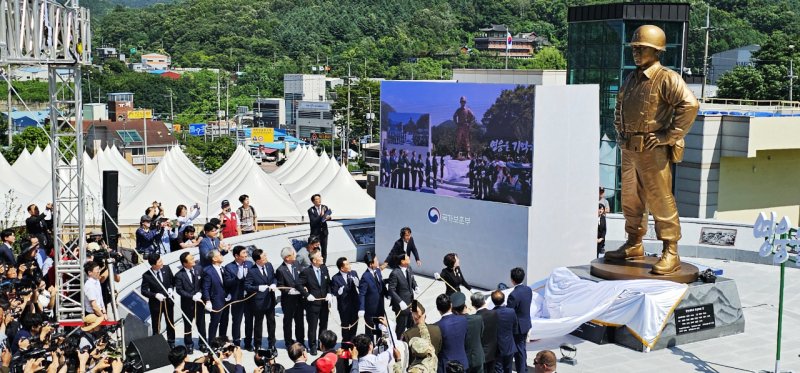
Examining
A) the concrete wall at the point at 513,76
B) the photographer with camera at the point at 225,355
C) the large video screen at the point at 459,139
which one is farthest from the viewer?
the concrete wall at the point at 513,76

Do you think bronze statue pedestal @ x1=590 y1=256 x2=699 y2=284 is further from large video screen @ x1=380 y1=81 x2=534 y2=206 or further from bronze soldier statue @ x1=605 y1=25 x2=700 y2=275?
large video screen @ x1=380 y1=81 x2=534 y2=206

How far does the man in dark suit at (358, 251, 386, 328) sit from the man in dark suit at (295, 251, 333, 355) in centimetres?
43

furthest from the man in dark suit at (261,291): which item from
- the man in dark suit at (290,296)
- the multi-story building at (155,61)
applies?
the multi-story building at (155,61)

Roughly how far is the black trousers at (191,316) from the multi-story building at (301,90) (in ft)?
314

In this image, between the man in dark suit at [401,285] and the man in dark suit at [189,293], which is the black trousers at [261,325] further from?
the man in dark suit at [401,285]

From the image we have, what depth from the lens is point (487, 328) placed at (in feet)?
35.1

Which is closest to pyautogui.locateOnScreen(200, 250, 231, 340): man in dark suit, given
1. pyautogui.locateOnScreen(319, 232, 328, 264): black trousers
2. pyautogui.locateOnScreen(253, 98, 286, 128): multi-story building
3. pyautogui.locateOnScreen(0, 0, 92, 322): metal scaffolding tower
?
pyautogui.locateOnScreen(0, 0, 92, 322): metal scaffolding tower

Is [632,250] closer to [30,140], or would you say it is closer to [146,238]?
[146,238]

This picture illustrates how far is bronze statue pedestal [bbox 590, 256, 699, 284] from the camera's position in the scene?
13.8 metres

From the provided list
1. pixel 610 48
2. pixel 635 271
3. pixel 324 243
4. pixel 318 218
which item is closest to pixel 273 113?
pixel 610 48

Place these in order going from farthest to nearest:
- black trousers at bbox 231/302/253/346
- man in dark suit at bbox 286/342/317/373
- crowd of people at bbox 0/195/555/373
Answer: black trousers at bbox 231/302/253/346, crowd of people at bbox 0/195/555/373, man in dark suit at bbox 286/342/317/373

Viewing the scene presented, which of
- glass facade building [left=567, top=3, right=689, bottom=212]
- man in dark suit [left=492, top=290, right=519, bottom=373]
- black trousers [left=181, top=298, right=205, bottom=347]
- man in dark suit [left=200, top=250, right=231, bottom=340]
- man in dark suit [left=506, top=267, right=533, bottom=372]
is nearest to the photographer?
man in dark suit [left=492, top=290, right=519, bottom=373]

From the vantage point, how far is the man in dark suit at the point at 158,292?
12469mm

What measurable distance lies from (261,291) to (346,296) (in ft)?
3.49
